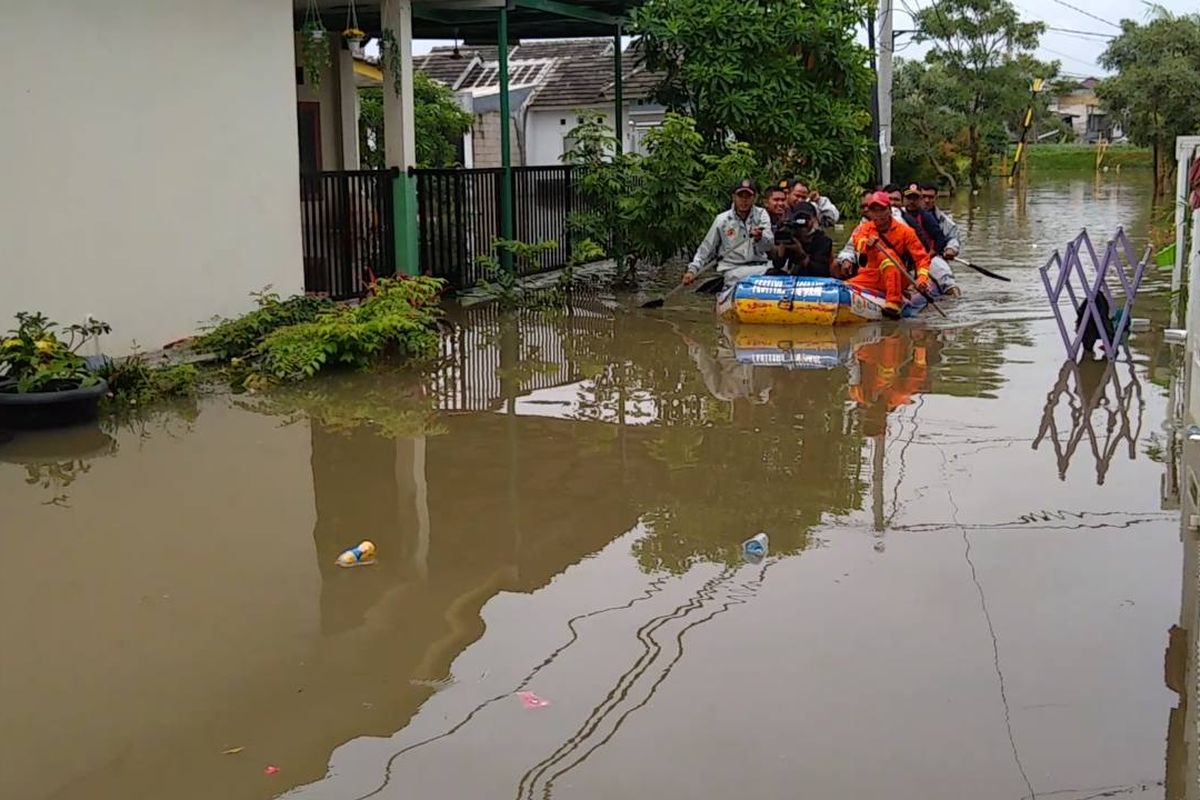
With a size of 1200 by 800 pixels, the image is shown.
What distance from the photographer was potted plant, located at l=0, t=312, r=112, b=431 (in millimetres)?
8016

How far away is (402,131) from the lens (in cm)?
1330

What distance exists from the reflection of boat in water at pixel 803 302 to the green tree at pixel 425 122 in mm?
9439

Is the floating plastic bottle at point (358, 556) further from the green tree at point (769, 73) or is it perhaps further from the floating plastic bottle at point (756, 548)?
the green tree at point (769, 73)

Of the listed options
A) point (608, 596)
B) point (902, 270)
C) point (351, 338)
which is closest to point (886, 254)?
point (902, 270)

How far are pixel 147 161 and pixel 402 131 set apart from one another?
12.7 feet

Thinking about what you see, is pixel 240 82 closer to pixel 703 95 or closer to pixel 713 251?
pixel 713 251

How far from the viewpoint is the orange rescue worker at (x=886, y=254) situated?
1251cm

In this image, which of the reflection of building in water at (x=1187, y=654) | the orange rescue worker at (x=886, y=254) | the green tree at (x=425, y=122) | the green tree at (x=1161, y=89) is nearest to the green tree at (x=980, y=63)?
the green tree at (x=1161, y=89)

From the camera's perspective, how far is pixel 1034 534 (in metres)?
5.95

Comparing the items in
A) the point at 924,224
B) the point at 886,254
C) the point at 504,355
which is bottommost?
the point at 504,355

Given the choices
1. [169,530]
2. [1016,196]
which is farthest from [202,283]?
[1016,196]

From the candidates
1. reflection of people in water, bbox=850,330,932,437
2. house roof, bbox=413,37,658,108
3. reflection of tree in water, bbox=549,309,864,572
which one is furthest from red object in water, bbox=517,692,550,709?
house roof, bbox=413,37,658,108

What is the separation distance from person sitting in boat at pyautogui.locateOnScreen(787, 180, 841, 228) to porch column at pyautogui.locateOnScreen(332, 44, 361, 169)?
18.9 ft

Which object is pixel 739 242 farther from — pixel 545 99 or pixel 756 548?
pixel 545 99
